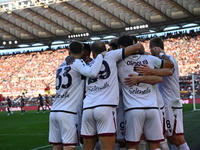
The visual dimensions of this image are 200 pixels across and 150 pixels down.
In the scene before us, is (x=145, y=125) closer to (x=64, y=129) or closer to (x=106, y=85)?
(x=106, y=85)

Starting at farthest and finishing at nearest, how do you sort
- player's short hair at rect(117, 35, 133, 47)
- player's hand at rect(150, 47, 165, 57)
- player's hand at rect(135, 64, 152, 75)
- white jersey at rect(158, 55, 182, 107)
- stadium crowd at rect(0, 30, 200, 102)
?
stadium crowd at rect(0, 30, 200, 102)
white jersey at rect(158, 55, 182, 107)
player's hand at rect(150, 47, 165, 57)
player's short hair at rect(117, 35, 133, 47)
player's hand at rect(135, 64, 152, 75)

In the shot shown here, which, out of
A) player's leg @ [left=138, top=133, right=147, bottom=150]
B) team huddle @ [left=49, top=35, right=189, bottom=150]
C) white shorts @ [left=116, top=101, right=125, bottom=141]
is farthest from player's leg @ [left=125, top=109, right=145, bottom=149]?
white shorts @ [left=116, top=101, right=125, bottom=141]

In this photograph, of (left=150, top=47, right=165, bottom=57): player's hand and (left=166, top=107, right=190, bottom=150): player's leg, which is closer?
(left=150, top=47, right=165, bottom=57): player's hand

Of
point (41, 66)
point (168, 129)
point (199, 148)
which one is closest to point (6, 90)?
point (41, 66)

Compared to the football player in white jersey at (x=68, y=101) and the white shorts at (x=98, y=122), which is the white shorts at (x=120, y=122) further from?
the football player in white jersey at (x=68, y=101)

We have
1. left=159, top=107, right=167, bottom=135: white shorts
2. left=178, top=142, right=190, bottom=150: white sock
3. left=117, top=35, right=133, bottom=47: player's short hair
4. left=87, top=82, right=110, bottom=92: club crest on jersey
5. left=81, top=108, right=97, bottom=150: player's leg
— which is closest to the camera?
left=81, top=108, right=97, bottom=150: player's leg

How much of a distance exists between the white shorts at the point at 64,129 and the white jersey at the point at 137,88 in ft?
2.68

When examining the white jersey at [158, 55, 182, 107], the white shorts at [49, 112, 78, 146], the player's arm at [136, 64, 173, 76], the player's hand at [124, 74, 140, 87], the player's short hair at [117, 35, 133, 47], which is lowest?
the white shorts at [49, 112, 78, 146]

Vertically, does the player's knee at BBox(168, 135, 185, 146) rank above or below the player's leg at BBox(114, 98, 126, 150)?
below

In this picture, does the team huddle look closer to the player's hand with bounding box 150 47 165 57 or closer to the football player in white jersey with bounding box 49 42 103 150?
the football player in white jersey with bounding box 49 42 103 150

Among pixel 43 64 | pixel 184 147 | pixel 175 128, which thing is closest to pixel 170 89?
pixel 175 128

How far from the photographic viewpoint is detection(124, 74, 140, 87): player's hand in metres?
4.76

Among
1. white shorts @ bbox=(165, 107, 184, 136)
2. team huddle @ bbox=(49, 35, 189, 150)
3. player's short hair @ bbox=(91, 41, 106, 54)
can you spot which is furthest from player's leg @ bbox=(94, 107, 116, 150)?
white shorts @ bbox=(165, 107, 184, 136)

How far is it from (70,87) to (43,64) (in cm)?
4366
